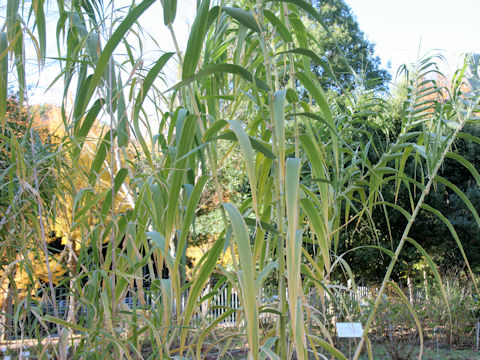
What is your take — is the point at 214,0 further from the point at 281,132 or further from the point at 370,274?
the point at 370,274

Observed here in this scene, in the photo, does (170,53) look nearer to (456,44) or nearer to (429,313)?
(456,44)

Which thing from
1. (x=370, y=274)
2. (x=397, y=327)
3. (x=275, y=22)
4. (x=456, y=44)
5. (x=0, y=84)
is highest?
(x=456, y=44)

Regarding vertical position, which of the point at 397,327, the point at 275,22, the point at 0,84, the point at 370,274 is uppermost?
the point at 275,22

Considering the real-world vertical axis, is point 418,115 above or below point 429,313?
above

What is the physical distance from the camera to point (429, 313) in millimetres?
5875

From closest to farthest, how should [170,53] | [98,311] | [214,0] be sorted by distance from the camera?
[170,53] < [214,0] < [98,311]

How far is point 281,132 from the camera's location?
2.40 feet

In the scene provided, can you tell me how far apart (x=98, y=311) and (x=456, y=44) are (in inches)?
49.8

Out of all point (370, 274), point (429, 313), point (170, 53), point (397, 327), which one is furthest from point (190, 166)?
point (370, 274)

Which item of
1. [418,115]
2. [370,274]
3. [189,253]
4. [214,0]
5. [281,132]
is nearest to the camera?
[281,132]

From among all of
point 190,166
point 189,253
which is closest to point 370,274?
point 189,253

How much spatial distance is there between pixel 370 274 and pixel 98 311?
23.8ft

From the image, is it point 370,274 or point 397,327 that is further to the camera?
point 370,274

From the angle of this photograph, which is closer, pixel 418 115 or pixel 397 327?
pixel 418 115
